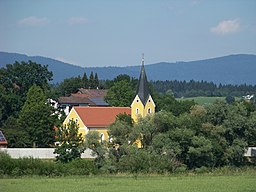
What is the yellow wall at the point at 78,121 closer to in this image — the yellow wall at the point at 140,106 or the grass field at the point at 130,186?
the yellow wall at the point at 140,106

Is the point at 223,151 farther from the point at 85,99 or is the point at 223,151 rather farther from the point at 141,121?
the point at 85,99

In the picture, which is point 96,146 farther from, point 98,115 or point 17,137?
point 98,115

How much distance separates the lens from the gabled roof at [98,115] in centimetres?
6519

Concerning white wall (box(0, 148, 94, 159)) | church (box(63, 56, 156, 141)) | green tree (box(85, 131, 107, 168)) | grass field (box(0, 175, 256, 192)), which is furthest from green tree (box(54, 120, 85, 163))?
grass field (box(0, 175, 256, 192))

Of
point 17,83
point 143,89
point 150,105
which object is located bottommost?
point 150,105

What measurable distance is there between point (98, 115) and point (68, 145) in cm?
2037

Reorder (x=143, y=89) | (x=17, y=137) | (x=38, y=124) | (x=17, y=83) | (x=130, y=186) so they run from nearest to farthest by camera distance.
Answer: (x=130, y=186) < (x=17, y=137) < (x=38, y=124) < (x=143, y=89) < (x=17, y=83)

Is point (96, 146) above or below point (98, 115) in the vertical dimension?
below

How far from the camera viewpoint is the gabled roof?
2566 inches

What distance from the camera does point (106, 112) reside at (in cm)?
6712

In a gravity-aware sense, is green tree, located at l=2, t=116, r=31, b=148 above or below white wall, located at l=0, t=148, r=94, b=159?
above

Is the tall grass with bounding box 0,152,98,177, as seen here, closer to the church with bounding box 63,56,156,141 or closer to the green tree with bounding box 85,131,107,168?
the green tree with bounding box 85,131,107,168

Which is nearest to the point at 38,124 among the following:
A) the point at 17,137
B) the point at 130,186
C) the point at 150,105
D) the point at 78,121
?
the point at 17,137

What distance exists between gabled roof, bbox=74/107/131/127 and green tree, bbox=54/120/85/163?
15174mm
